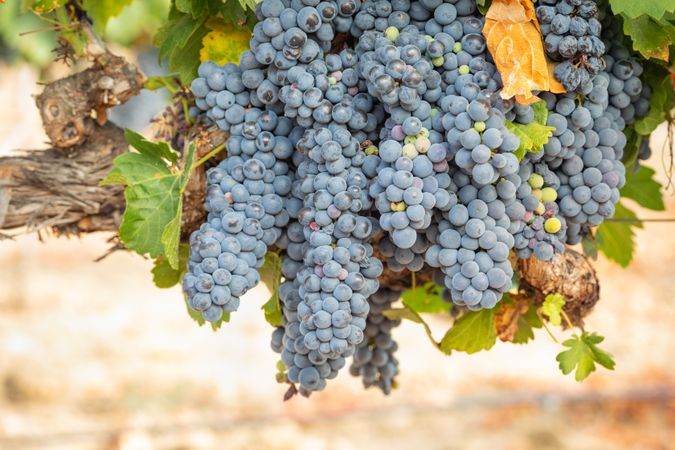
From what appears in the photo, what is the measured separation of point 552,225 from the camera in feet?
2.94

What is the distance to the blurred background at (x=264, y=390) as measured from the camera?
4.21 metres

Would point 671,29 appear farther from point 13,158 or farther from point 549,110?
point 13,158

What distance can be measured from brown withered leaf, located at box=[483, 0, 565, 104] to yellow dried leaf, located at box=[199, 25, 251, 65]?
30cm

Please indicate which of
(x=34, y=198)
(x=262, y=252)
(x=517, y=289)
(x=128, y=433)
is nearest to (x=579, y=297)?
(x=517, y=289)

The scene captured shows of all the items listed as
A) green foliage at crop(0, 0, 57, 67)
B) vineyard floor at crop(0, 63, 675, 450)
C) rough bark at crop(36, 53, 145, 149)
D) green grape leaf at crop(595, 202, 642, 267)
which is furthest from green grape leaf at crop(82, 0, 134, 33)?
green foliage at crop(0, 0, 57, 67)

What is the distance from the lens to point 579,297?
1.02 metres

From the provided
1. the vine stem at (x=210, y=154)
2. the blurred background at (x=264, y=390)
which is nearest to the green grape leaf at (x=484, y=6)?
the vine stem at (x=210, y=154)

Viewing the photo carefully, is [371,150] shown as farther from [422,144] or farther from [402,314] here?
[402,314]

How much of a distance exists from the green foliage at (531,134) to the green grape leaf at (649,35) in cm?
13

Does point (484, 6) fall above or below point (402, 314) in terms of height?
above

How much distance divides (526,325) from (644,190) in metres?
0.29

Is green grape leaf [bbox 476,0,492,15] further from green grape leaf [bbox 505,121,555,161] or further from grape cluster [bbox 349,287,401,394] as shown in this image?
grape cluster [bbox 349,287,401,394]

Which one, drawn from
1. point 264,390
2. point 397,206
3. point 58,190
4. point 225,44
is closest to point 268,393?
point 264,390

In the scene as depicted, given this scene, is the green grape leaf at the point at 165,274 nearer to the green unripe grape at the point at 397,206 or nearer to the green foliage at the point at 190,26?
the green foliage at the point at 190,26
